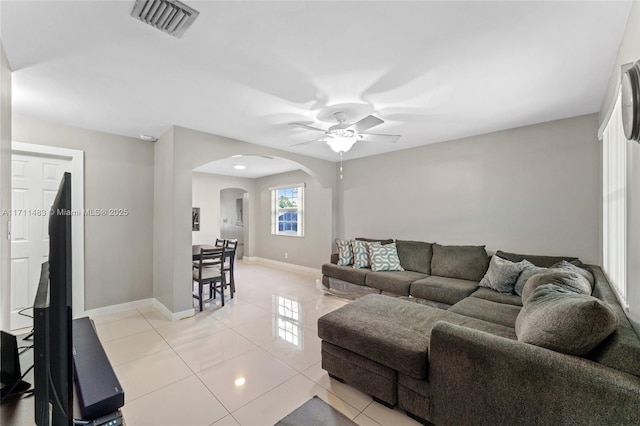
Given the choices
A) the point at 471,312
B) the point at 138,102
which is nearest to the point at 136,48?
the point at 138,102

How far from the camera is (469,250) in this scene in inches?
145

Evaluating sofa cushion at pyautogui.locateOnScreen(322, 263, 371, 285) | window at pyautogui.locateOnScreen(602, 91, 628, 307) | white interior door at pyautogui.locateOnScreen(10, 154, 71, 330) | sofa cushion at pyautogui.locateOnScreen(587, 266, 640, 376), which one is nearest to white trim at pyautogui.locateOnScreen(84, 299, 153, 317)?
white interior door at pyautogui.locateOnScreen(10, 154, 71, 330)

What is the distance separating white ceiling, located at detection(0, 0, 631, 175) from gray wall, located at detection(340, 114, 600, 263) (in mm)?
411

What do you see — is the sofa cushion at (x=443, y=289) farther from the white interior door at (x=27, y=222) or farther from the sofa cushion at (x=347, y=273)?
the white interior door at (x=27, y=222)

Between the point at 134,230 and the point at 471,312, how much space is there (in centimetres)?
443

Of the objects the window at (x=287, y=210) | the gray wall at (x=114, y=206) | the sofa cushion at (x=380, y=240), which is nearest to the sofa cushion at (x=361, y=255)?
the sofa cushion at (x=380, y=240)

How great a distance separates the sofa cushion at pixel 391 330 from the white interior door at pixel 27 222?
3653mm

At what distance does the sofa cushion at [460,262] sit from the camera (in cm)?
355

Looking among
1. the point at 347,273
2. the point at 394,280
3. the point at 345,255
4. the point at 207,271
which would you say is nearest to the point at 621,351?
the point at 394,280

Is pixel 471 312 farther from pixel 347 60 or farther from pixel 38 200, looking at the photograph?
pixel 38 200

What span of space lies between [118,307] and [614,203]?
227 inches

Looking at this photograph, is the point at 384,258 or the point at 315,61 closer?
the point at 315,61

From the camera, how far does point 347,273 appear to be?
4234 mm

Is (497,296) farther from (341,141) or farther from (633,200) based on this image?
(341,141)
